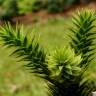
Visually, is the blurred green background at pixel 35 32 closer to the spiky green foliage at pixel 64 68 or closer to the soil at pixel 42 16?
the soil at pixel 42 16

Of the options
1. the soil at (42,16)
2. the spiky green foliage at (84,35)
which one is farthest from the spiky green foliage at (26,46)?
the soil at (42,16)

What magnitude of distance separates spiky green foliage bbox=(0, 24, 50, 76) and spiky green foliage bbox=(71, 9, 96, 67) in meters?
0.34

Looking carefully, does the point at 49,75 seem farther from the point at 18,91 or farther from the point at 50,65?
the point at 18,91

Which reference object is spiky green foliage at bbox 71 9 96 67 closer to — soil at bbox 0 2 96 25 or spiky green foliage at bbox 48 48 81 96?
spiky green foliage at bbox 48 48 81 96

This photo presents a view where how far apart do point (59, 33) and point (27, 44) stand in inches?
390

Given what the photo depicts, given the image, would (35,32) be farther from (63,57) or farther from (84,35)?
(63,57)

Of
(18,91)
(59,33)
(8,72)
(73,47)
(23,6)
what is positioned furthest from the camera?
(23,6)

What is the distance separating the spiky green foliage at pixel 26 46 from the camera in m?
3.84

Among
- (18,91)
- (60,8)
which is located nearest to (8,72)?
(18,91)

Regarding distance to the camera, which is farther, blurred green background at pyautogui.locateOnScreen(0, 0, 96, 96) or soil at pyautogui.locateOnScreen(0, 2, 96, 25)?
soil at pyautogui.locateOnScreen(0, 2, 96, 25)

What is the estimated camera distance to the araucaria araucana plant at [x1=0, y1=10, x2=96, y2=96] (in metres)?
3.67

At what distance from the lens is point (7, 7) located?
18.5 m

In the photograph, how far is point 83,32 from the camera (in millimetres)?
4051

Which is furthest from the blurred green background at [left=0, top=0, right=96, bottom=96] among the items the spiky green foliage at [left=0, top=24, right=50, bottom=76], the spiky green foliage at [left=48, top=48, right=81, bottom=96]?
the spiky green foliage at [left=48, top=48, right=81, bottom=96]
